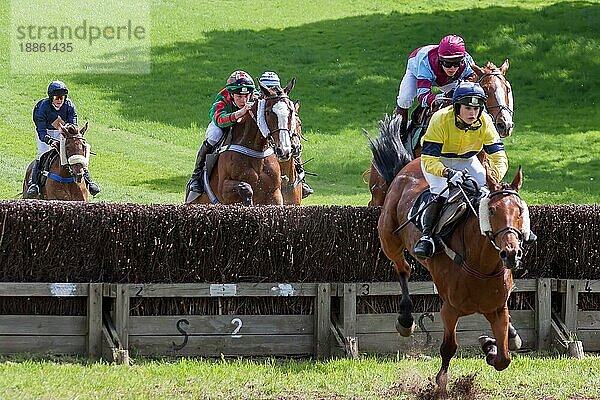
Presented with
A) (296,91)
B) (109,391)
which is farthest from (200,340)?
(296,91)

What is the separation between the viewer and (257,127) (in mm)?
11734

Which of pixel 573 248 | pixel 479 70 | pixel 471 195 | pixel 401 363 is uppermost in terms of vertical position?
pixel 479 70

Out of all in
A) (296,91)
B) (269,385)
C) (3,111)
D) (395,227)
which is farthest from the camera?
(296,91)

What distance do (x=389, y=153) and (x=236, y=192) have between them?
222 centimetres

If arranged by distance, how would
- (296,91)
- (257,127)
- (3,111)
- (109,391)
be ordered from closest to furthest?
(109,391)
(257,127)
(3,111)
(296,91)

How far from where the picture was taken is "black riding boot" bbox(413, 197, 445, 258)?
7820mm

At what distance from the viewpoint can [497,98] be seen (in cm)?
1021

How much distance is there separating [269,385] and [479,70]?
409 centimetres

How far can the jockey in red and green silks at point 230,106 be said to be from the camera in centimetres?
1187

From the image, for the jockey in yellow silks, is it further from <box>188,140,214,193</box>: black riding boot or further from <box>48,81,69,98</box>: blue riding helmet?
<box>48,81,69,98</box>: blue riding helmet

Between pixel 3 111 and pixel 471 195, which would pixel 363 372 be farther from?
pixel 3 111

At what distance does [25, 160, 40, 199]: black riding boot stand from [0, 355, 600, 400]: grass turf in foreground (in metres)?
5.23

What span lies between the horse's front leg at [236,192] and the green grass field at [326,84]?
25.8ft

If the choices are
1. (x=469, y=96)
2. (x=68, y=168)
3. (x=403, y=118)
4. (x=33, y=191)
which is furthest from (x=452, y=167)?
(x=33, y=191)
